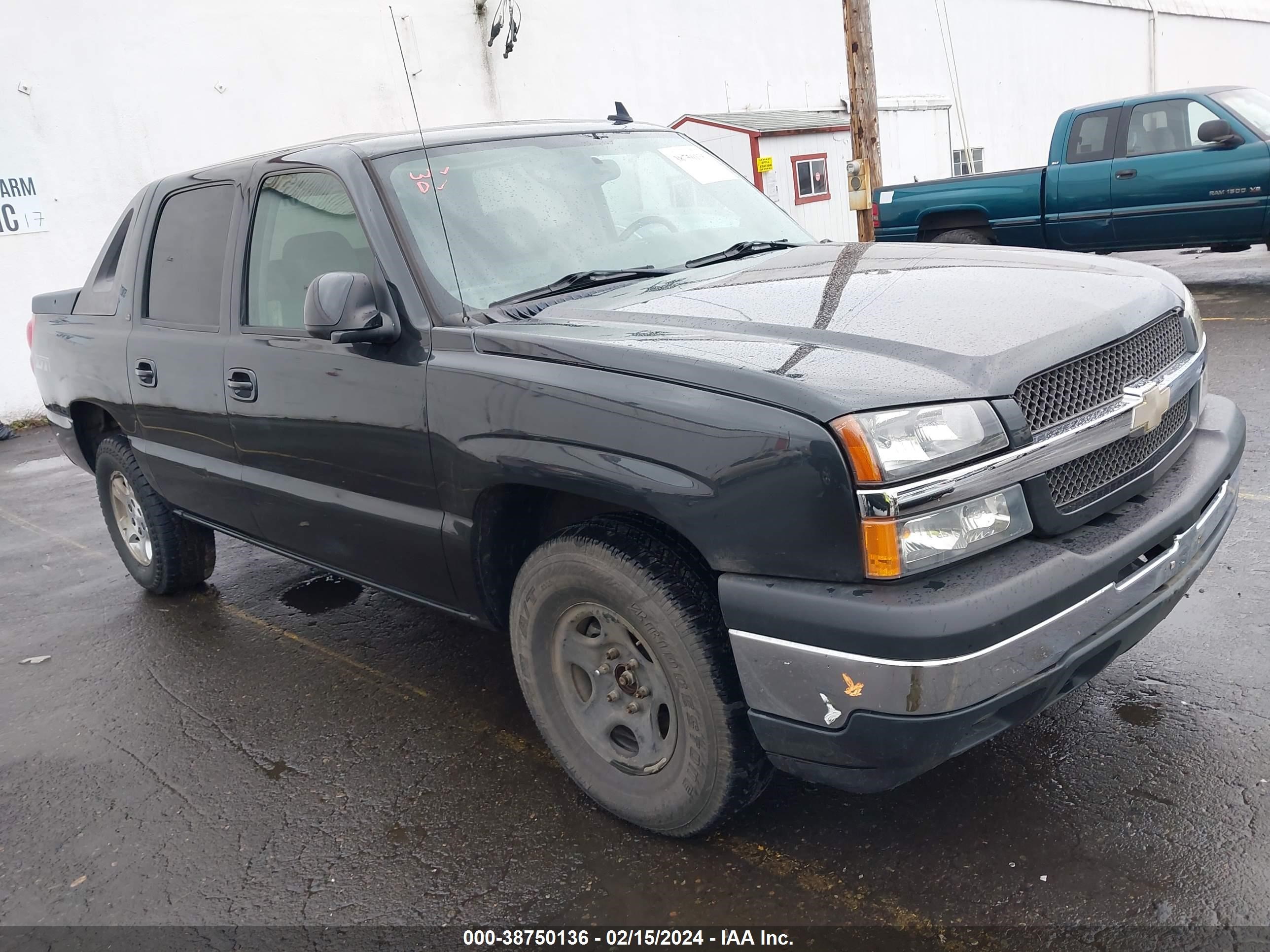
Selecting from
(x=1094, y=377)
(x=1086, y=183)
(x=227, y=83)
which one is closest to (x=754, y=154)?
(x=1086, y=183)

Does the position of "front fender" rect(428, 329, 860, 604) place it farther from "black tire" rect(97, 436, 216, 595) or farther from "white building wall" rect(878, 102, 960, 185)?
"white building wall" rect(878, 102, 960, 185)

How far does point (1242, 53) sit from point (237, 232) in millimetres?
36146

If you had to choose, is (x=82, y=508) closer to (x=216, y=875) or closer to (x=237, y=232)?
(x=237, y=232)

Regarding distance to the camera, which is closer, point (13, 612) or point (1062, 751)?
point (1062, 751)

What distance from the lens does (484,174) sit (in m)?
3.43

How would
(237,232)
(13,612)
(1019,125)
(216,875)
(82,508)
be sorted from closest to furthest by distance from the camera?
(216,875)
(237,232)
(13,612)
(82,508)
(1019,125)

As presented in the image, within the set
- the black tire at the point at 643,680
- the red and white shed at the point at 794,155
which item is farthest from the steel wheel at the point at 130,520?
the red and white shed at the point at 794,155

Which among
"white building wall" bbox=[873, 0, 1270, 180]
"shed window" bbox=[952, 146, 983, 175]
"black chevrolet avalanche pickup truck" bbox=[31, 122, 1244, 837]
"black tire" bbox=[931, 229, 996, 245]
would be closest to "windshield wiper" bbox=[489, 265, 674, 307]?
"black chevrolet avalanche pickup truck" bbox=[31, 122, 1244, 837]

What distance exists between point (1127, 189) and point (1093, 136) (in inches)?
27.3

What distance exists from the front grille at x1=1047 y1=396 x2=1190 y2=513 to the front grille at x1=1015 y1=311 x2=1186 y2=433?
0.11 meters

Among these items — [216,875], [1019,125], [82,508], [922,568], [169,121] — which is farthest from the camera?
[1019,125]

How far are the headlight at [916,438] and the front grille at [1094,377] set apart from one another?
0.15m

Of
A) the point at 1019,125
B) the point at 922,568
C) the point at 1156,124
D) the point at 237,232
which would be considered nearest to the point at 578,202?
the point at 237,232

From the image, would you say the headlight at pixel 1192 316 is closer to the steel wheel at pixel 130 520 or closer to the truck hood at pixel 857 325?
the truck hood at pixel 857 325
